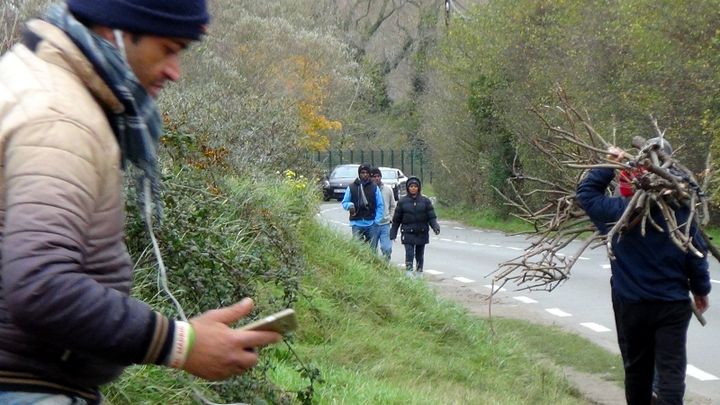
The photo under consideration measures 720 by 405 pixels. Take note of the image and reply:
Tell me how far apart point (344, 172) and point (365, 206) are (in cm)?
2624

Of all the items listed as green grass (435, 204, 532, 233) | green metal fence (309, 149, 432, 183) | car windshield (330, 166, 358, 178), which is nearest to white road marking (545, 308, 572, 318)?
green grass (435, 204, 532, 233)

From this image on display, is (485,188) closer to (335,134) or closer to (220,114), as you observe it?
(335,134)

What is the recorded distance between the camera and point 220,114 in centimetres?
→ 1573

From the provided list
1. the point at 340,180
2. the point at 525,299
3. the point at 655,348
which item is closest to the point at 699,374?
the point at 655,348

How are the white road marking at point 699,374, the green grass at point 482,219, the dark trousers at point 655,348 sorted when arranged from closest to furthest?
the dark trousers at point 655,348, the white road marking at point 699,374, the green grass at point 482,219

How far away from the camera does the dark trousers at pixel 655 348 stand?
636cm

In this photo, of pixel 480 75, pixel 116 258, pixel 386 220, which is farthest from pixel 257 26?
pixel 116 258

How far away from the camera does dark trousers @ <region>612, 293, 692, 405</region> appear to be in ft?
20.9

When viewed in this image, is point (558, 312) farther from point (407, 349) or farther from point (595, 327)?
point (407, 349)

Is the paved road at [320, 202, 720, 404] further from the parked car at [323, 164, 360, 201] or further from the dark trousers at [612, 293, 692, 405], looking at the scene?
the parked car at [323, 164, 360, 201]

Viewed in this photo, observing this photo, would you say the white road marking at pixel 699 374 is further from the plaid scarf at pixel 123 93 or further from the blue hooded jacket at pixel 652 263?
the plaid scarf at pixel 123 93

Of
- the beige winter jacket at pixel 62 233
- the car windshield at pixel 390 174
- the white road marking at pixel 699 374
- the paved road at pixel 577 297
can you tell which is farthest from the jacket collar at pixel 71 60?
the car windshield at pixel 390 174

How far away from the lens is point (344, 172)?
140ft

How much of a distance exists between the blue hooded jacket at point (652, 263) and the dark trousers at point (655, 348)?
77 millimetres
